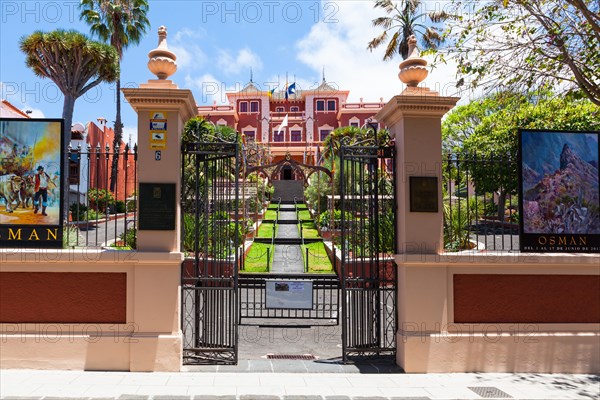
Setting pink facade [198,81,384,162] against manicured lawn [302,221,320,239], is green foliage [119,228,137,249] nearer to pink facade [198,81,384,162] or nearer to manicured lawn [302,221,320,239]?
manicured lawn [302,221,320,239]

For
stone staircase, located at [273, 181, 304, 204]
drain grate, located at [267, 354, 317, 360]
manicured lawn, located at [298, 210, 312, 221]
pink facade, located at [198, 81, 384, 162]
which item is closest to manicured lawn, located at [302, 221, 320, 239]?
manicured lawn, located at [298, 210, 312, 221]

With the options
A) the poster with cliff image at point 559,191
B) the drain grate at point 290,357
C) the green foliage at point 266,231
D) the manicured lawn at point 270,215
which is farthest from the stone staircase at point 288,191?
the poster with cliff image at point 559,191

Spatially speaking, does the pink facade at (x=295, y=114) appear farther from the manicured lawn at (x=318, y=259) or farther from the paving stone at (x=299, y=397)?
the paving stone at (x=299, y=397)

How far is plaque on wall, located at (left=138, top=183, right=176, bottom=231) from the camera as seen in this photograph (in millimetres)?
6586

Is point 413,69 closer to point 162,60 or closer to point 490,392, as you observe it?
point 162,60

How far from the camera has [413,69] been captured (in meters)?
7.09

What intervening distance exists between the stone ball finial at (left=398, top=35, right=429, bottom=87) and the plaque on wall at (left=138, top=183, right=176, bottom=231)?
3788 millimetres

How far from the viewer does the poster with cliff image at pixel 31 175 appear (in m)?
6.75

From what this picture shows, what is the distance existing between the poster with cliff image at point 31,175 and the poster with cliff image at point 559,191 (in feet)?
22.2

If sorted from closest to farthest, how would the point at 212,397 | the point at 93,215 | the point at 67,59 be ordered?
the point at 212,397, the point at 93,215, the point at 67,59

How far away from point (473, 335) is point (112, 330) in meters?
5.01

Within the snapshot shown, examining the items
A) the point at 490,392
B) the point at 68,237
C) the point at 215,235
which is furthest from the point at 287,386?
the point at 68,237

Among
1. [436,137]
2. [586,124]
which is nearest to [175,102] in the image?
[436,137]

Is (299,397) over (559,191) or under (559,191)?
under
